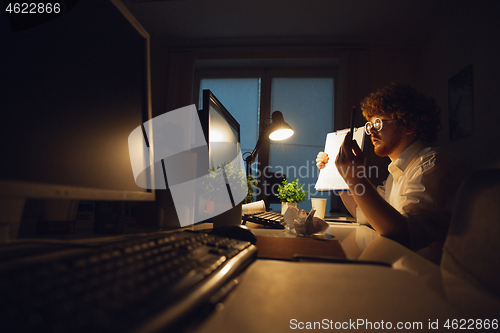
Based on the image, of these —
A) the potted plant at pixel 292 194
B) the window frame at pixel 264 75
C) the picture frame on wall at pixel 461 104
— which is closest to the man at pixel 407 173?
the potted plant at pixel 292 194

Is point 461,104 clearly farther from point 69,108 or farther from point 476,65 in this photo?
point 69,108

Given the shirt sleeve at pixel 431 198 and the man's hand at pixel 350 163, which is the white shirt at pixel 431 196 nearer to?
the shirt sleeve at pixel 431 198

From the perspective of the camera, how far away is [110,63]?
1.47ft

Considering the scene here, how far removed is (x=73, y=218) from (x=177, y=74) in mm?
2910

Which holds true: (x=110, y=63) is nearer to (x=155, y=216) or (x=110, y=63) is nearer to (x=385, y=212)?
(x=155, y=216)

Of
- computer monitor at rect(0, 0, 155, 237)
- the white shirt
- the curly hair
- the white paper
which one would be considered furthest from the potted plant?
computer monitor at rect(0, 0, 155, 237)

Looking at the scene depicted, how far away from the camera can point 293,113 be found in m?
3.08

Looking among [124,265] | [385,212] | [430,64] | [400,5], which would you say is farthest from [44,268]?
[430,64]

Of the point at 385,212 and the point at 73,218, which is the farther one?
the point at 385,212

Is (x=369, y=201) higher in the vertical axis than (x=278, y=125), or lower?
lower

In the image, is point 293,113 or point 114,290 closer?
point 114,290

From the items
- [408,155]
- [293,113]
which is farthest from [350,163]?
[293,113]

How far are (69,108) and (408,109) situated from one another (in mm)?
1531

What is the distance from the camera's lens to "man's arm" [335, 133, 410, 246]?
0.82 m
